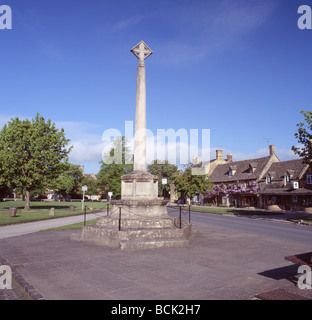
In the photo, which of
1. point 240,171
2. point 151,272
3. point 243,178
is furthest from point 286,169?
point 151,272

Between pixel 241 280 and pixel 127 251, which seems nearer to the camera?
pixel 241 280

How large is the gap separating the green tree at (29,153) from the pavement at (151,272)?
67.0 feet

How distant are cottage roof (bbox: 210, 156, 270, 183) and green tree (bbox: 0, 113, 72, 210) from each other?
33457 millimetres

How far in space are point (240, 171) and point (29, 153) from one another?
127 ft

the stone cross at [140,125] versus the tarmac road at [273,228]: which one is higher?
the stone cross at [140,125]

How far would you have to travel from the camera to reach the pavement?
5.55 meters

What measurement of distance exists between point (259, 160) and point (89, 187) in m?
47.5

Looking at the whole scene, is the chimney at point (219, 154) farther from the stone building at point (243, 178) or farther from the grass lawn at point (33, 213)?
the grass lawn at point (33, 213)

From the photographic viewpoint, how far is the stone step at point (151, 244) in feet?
32.2

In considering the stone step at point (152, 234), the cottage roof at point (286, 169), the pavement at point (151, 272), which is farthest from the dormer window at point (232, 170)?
the stone step at point (152, 234)

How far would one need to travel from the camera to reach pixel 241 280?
6.39 meters

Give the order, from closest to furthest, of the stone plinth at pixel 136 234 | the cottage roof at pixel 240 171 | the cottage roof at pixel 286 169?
the stone plinth at pixel 136 234 < the cottage roof at pixel 286 169 < the cottage roof at pixel 240 171
